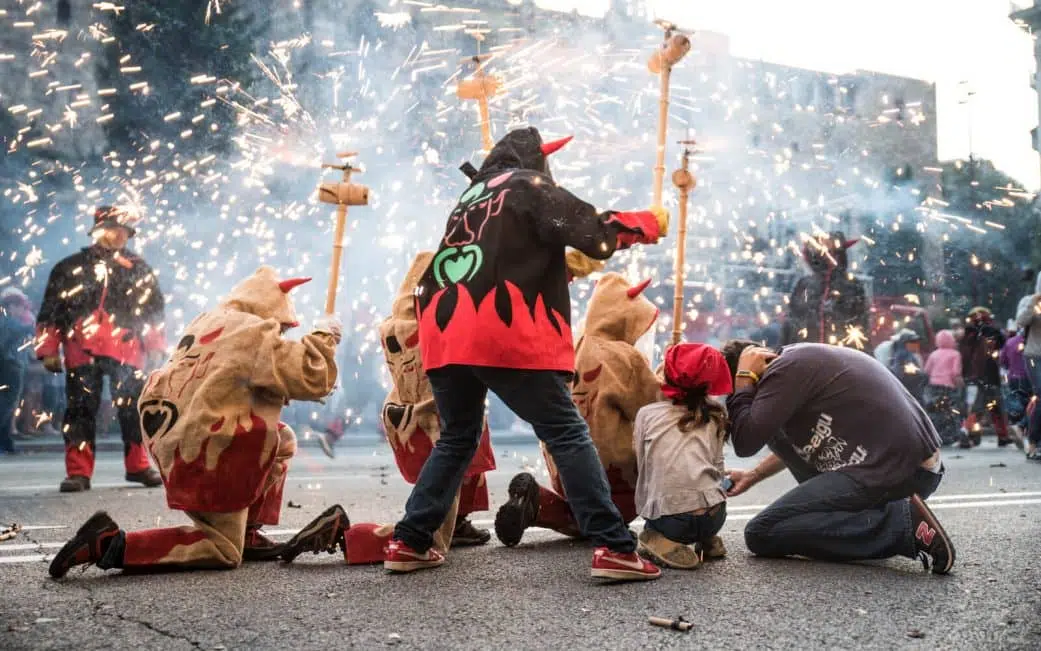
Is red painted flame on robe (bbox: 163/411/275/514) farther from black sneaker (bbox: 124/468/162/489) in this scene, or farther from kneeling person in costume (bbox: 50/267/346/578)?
black sneaker (bbox: 124/468/162/489)

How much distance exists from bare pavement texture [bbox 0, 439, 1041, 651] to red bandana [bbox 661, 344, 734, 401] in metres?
0.71

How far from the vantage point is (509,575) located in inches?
157

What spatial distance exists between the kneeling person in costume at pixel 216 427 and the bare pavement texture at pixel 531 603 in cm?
13

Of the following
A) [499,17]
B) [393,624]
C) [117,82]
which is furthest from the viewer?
[499,17]

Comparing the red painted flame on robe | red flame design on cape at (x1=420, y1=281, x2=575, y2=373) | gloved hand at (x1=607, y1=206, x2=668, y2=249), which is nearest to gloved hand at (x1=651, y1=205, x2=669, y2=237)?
gloved hand at (x1=607, y1=206, x2=668, y2=249)

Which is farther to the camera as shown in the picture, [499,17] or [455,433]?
[499,17]

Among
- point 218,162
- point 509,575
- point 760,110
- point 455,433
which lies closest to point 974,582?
point 509,575

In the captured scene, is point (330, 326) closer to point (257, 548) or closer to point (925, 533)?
point (257, 548)

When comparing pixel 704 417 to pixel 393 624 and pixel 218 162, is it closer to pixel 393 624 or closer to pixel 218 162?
pixel 393 624

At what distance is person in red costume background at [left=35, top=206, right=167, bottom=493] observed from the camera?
7730mm

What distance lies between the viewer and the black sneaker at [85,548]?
150 inches

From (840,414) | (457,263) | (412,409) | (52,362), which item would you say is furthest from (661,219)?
(52,362)

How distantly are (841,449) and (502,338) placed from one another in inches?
58.8

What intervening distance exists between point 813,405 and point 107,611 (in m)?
2.70
